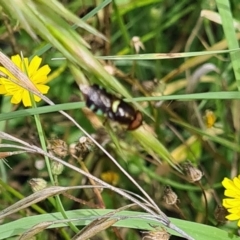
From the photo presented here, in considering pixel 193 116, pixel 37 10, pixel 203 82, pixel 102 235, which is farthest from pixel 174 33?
pixel 37 10

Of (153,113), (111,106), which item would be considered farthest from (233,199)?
(153,113)

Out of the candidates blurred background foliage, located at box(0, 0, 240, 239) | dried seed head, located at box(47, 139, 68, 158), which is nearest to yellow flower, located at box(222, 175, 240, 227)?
blurred background foliage, located at box(0, 0, 240, 239)

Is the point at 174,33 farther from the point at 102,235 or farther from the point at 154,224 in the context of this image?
the point at 154,224

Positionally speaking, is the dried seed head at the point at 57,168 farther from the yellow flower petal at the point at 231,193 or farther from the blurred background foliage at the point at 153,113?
the yellow flower petal at the point at 231,193

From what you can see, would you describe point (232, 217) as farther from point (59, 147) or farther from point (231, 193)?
point (59, 147)

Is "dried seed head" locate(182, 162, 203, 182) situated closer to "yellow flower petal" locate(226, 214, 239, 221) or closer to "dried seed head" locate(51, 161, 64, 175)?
"yellow flower petal" locate(226, 214, 239, 221)

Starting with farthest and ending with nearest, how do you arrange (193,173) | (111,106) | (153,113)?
1. (153,113)
2. (193,173)
3. (111,106)

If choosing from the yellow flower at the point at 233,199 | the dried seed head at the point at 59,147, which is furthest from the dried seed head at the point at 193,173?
the dried seed head at the point at 59,147
